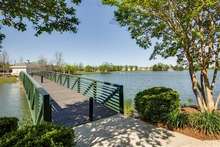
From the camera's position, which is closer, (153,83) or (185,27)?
(185,27)

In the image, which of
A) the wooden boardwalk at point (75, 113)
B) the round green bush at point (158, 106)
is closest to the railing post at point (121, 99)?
the wooden boardwalk at point (75, 113)

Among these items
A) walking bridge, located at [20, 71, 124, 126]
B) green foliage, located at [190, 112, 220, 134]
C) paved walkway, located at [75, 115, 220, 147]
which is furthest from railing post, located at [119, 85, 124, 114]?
green foliage, located at [190, 112, 220, 134]

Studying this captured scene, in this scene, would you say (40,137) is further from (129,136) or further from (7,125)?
(129,136)

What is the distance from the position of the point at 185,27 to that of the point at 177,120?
3158 mm

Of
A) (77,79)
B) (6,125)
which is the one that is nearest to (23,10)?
(6,125)

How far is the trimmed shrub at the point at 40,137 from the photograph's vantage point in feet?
12.9

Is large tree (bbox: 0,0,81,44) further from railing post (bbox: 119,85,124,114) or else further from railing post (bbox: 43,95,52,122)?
railing post (bbox: 119,85,124,114)

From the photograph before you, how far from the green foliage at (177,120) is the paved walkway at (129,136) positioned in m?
0.38

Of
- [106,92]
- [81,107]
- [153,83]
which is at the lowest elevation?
[153,83]

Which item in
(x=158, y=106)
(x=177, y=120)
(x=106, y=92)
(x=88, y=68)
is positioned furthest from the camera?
(x=88, y=68)

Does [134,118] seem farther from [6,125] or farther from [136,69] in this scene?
[136,69]

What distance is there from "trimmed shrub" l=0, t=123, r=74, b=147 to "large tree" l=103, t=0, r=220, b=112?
4.82 metres

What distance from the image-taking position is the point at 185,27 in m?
8.76

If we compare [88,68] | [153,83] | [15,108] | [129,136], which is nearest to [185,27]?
[129,136]
